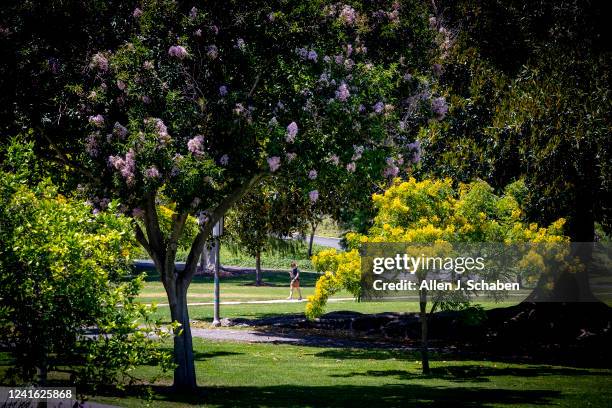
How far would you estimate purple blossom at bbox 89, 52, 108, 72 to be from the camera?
49.3 ft

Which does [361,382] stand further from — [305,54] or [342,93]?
[305,54]

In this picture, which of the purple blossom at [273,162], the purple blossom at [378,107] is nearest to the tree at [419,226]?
the purple blossom at [378,107]

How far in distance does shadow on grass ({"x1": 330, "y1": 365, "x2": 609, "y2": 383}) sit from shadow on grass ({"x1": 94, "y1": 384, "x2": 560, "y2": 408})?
179 centimetres

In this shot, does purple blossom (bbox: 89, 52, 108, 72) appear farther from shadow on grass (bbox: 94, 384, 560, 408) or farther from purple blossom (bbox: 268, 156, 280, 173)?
shadow on grass (bbox: 94, 384, 560, 408)

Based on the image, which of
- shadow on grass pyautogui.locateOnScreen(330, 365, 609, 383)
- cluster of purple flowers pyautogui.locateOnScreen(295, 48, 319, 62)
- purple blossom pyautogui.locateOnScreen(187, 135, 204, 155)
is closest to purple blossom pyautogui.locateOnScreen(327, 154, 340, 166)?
cluster of purple flowers pyautogui.locateOnScreen(295, 48, 319, 62)

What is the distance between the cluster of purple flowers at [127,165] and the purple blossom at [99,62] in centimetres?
178

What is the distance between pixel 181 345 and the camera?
1677 centimetres

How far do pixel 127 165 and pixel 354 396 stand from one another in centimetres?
637

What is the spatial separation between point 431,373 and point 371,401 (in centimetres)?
510

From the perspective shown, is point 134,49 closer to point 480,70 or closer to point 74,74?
point 74,74

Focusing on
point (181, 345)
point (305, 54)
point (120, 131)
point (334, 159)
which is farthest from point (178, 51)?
point (181, 345)

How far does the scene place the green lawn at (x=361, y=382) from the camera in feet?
53.0

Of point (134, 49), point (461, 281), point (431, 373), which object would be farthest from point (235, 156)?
point (431, 373)

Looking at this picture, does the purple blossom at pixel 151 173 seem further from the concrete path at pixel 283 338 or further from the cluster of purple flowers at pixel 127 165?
the concrete path at pixel 283 338
